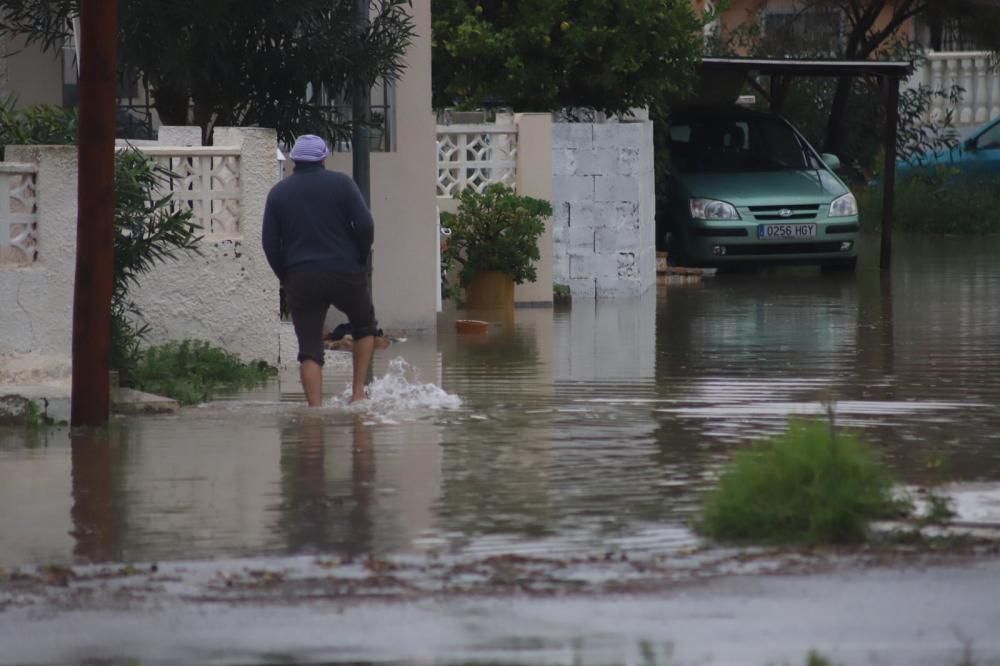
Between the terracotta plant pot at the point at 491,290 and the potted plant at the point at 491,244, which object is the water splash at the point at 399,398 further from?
the terracotta plant pot at the point at 491,290

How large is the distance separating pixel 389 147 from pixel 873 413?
6487mm

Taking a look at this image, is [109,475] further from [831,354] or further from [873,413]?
[831,354]

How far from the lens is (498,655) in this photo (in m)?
5.90

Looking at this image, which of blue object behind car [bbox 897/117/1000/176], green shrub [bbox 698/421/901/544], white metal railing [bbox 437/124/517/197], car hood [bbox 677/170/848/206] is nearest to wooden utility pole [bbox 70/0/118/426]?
green shrub [bbox 698/421/901/544]

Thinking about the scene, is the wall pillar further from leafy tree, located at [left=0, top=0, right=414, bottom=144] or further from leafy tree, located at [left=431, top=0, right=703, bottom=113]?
leafy tree, located at [left=0, top=0, right=414, bottom=144]

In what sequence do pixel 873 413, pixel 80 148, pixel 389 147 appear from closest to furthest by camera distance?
pixel 80 148 < pixel 873 413 < pixel 389 147

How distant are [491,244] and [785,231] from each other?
4855 millimetres

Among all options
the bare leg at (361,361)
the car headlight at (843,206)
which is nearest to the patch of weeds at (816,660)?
the bare leg at (361,361)

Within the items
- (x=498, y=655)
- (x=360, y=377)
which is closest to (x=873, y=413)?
(x=360, y=377)

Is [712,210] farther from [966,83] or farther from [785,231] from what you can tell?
[966,83]

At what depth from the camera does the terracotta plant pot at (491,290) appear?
18891 mm

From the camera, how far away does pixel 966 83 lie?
114 feet

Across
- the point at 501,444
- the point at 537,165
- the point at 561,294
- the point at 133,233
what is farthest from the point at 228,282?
the point at 561,294

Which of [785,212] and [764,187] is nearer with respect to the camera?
[785,212]
